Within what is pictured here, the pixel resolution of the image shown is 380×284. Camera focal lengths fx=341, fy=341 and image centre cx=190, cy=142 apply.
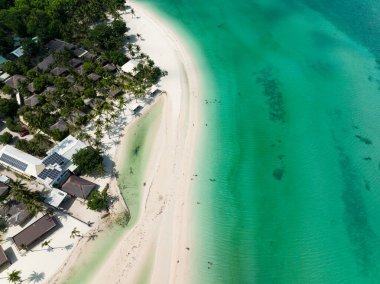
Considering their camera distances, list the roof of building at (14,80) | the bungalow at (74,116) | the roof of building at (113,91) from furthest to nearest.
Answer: the roof of building at (14,80), the roof of building at (113,91), the bungalow at (74,116)

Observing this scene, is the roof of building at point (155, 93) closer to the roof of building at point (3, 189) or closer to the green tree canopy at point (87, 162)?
the green tree canopy at point (87, 162)

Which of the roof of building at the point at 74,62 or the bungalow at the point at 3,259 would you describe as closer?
the bungalow at the point at 3,259

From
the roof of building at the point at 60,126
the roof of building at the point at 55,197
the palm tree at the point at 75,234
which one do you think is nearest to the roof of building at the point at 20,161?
the roof of building at the point at 55,197

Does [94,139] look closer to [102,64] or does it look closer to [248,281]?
[102,64]

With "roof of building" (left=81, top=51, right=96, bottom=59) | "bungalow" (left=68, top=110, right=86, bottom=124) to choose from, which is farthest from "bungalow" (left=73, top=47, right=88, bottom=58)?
"bungalow" (left=68, top=110, right=86, bottom=124)

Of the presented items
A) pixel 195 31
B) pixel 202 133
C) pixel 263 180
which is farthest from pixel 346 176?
pixel 195 31

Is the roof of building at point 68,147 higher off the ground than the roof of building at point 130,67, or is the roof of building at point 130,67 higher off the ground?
the roof of building at point 130,67
